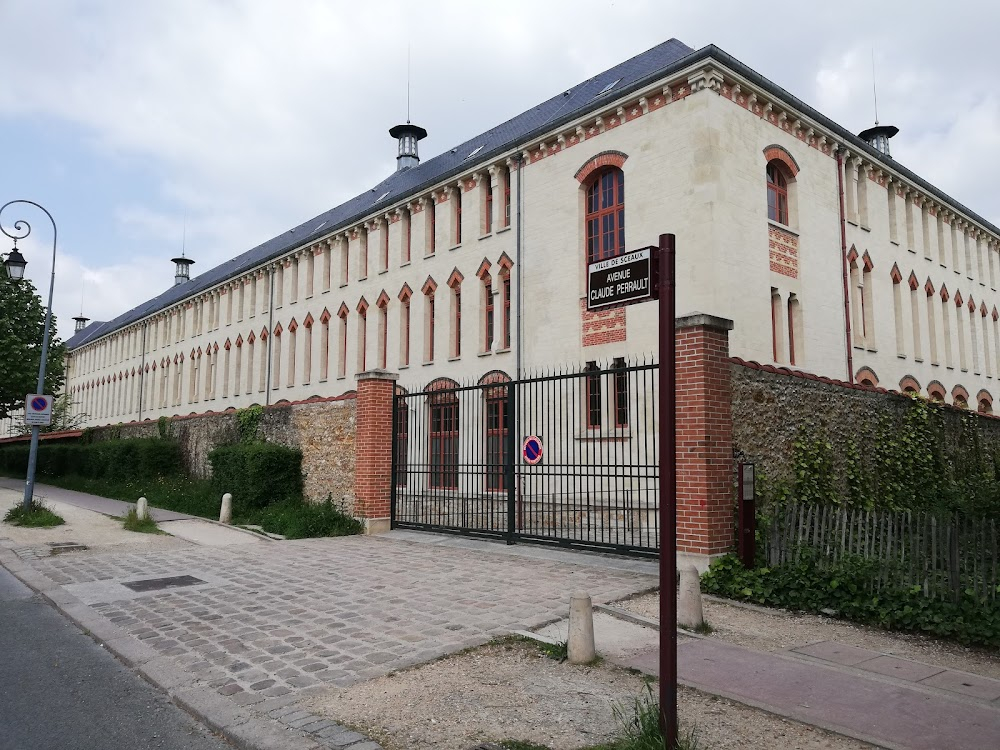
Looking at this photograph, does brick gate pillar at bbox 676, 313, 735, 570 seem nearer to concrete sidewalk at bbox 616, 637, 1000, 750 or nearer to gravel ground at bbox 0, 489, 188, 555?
concrete sidewalk at bbox 616, 637, 1000, 750

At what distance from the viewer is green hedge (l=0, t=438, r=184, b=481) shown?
71.6ft

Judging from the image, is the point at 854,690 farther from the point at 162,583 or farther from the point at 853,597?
the point at 162,583

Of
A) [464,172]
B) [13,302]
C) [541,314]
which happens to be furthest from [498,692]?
[13,302]

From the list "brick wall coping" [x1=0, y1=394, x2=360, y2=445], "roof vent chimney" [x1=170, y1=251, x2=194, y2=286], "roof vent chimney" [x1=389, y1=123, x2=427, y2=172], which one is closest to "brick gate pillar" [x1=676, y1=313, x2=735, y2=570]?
"brick wall coping" [x1=0, y1=394, x2=360, y2=445]

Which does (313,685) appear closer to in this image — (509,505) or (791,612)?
(791,612)

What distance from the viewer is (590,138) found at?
57.6ft

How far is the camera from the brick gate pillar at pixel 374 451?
1309cm

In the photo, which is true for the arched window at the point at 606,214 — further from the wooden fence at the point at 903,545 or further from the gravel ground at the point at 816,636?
the gravel ground at the point at 816,636

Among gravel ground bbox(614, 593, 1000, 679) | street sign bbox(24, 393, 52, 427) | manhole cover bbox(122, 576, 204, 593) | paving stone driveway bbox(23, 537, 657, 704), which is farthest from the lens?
street sign bbox(24, 393, 52, 427)

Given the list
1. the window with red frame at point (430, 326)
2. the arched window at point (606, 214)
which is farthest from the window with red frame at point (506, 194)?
the window with red frame at point (430, 326)

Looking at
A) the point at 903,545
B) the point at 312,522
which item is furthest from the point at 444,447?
the point at 903,545

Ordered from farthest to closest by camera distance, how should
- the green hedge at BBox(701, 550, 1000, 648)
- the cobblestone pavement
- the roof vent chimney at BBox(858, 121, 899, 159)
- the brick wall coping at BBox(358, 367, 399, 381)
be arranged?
1. the roof vent chimney at BBox(858, 121, 899, 159)
2. the brick wall coping at BBox(358, 367, 399, 381)
3. the green hedge at BBox(701, 550, 1000, 648)
4. the cobblestone pavement

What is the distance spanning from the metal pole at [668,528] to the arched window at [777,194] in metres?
14.7

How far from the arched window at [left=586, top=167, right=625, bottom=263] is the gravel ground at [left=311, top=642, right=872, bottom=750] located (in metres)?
12.9
